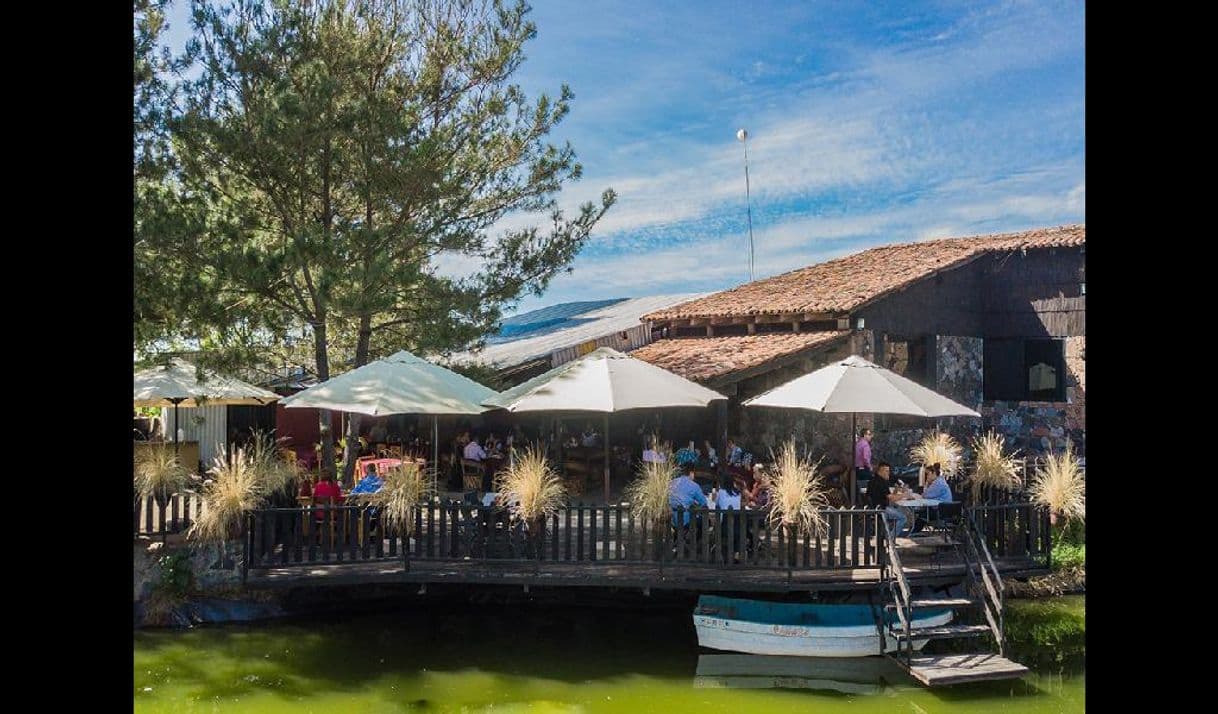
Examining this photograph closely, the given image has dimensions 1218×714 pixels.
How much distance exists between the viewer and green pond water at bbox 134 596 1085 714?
888cm

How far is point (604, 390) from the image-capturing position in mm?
10805

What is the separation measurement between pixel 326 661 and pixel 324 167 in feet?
25.9

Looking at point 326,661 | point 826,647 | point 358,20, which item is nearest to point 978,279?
point 826,647

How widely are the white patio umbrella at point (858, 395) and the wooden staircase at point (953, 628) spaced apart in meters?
1.40

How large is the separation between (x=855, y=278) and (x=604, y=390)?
10.1 metres

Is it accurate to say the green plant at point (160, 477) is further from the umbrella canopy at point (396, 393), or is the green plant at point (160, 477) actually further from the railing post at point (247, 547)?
the railing post at point (247, 547)

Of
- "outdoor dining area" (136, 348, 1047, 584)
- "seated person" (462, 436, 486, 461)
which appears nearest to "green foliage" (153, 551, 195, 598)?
"outdoor dining area" (136, 348, 1047, 584)

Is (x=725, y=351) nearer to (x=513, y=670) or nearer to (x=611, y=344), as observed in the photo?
(x=611, y=344)

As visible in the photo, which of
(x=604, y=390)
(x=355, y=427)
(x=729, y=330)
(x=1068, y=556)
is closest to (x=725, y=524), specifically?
Result: (x=604, y=390)

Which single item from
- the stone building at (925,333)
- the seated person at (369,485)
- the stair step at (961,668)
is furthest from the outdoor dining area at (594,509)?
the stone building at (925,333)

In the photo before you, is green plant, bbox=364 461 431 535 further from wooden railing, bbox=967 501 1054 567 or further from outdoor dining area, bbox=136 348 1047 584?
wooden railing, bbox=967 501 1054 567

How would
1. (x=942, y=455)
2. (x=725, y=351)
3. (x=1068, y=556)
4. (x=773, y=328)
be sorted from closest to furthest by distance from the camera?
(x=1068, y=556) < (x=942, y=455) < (x=725, y=351) < (x=773, y=328)
